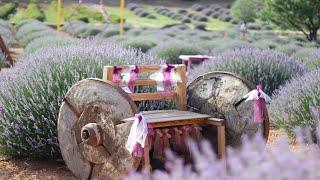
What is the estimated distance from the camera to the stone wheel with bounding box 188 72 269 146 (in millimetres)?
5367

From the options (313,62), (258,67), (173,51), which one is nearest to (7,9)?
(173,51)

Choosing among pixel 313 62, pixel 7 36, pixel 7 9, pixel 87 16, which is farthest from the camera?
pixel 87 16

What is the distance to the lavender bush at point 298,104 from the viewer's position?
7.22 meters

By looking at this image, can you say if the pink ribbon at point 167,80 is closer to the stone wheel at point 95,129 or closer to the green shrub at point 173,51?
the stone wheel at point 95,129

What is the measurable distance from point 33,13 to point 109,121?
132 feet

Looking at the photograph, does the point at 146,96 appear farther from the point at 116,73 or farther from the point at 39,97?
the point at 39,97

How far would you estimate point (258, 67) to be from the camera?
9766 mm

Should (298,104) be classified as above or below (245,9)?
below

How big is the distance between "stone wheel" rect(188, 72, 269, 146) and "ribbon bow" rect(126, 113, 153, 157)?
1222mm

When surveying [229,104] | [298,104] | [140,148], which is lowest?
[298,104]

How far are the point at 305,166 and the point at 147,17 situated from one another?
51.3m

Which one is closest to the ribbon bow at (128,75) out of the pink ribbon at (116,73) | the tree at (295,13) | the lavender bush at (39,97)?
the pink ribbon at (116,73)

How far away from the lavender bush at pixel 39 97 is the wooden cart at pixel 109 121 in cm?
79

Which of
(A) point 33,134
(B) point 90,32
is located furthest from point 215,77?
(B) point 90,32
